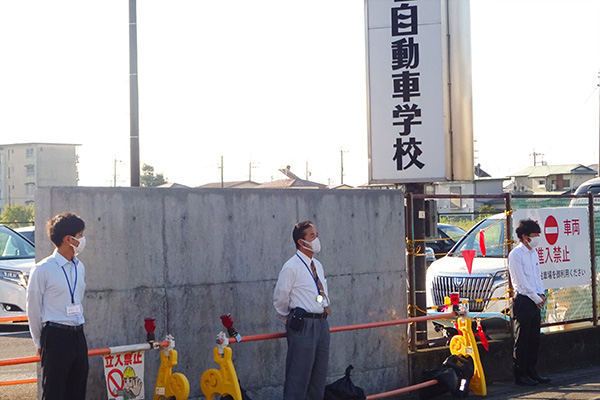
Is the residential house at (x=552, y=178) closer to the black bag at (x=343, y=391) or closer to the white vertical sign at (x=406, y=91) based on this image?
the white vertical sign at (x=406, y=91)

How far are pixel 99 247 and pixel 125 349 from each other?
3.13ft

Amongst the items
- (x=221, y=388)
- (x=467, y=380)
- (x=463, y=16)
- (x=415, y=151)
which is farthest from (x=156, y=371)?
(x=463, y=16)

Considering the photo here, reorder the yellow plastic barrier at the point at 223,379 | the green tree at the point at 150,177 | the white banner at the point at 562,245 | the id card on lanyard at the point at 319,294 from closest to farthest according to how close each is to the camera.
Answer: the yellow plastic barrier at the point at 223,379
the id card on lanyard at the point at 319,294
the white banner at the point at 562,245
the green tree at the point at 150,177

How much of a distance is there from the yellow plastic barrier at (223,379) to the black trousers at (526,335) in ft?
14.0

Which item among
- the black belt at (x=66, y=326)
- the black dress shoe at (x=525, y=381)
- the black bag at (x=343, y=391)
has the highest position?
the black belt at (x=66, y=326)

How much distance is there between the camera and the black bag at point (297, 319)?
741cm

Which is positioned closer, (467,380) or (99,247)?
(99,247)

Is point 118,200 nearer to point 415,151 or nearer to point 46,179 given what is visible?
point 415,151

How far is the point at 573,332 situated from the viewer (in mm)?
11633

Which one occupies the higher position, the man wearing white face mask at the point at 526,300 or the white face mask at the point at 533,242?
the white face mask at the point at 533,242

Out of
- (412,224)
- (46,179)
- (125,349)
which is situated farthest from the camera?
(46,179)

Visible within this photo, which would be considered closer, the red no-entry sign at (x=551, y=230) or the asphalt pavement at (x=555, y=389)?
the asphalt pavement at (x=555, y=389)

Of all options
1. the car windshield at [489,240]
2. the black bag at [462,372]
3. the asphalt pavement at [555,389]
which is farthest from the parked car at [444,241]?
the black bag at [462,372]

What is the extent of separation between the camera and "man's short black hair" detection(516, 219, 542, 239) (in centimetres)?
1003
